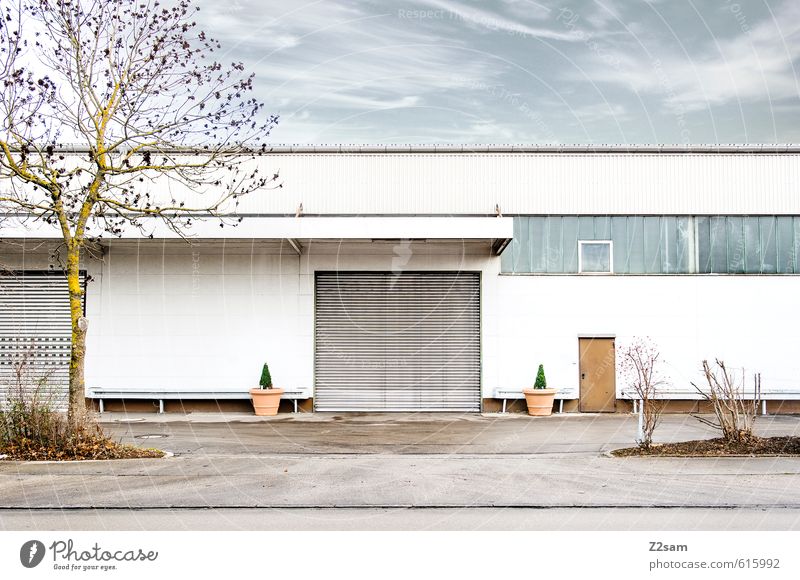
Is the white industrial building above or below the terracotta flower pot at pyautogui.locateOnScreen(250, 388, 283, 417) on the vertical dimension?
above

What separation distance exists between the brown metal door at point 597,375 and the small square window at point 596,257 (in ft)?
6.48

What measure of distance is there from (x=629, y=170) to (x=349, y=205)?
8012mm

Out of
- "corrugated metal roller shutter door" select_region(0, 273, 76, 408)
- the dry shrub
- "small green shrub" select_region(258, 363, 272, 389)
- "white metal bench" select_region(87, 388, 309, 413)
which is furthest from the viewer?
"corrugated metal roller shutter door" select_region(0, 273, 76, 408)

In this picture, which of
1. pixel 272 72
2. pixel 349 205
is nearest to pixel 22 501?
pixel 272 72

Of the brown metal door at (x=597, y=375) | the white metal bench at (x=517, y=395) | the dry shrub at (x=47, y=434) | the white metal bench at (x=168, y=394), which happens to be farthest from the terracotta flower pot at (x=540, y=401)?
the dry shrub at (x=47, y=434)

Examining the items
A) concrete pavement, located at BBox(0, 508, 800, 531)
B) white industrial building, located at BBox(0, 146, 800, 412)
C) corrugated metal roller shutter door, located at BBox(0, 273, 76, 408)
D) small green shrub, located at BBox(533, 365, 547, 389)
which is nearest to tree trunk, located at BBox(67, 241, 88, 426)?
concrete pavement, located at BBox(0, 508, 800, 531)

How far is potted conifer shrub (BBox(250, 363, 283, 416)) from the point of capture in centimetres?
2002

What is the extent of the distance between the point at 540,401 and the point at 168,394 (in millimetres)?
10058

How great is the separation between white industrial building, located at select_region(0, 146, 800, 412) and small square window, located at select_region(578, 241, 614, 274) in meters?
0.05

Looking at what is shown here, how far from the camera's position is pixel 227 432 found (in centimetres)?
1636

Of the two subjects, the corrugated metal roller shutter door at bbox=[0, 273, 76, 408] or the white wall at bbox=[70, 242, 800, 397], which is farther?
the white wall at bbox=[70, 242, 800, 397]

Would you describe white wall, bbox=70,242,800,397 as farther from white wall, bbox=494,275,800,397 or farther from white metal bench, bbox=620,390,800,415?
white metal bench, bbox=620,390,800,415

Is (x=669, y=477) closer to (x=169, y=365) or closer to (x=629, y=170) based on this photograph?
(x=629, y=170)

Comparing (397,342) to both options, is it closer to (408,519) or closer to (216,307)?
(216,307)
